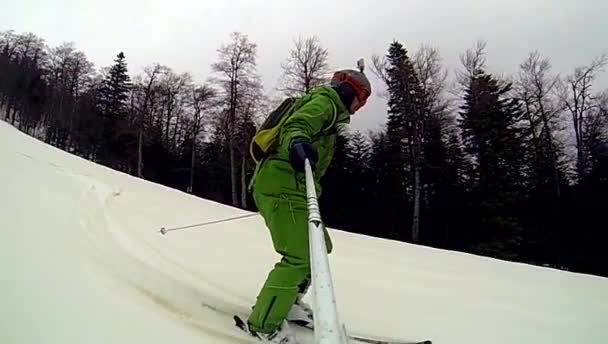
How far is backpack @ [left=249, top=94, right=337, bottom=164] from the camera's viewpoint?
221 centimetres

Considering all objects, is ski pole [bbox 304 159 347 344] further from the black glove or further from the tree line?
the tree line

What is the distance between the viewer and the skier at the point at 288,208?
80.8 inches

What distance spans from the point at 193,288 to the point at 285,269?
99 cm

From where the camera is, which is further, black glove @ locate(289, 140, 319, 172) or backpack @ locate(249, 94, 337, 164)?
backpack @ locate(249, 94, 337, 164)

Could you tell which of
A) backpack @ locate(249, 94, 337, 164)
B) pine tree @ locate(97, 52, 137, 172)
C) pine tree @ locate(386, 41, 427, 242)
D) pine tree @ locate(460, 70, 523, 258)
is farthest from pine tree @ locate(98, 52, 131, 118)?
backpack @ locate(249, 94, 337, 164)

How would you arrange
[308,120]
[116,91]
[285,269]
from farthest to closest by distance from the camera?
[116,91]
[285,269]
[308,120]

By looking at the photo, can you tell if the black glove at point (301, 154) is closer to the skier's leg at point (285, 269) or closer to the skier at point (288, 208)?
the skier at point (288, 208)

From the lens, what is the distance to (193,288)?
2768mm

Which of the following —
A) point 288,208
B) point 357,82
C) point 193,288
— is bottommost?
point 193,288

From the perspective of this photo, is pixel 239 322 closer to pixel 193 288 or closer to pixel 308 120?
pixel 193 288

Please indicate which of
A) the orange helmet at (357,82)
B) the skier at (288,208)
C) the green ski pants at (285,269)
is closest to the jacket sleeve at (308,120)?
the skier at (288,208)

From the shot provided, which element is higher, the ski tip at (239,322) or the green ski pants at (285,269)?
the green ski pants at (285,269)

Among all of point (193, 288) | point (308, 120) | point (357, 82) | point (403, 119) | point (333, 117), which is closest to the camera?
point (308, 120)

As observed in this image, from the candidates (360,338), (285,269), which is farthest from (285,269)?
(360,338)
